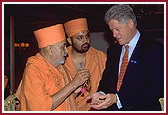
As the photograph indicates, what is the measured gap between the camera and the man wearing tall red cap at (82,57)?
3.01m

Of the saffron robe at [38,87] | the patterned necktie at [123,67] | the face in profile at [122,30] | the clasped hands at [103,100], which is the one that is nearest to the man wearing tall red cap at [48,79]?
the saffron robe at [38,87]

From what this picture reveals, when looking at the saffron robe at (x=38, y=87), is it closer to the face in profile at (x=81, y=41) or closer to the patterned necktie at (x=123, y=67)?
→ the patterned necktie at (x=123, y=67)

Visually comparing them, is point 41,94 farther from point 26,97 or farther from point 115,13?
point 115,13

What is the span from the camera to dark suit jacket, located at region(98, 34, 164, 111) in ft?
6.40

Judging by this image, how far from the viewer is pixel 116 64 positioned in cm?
229

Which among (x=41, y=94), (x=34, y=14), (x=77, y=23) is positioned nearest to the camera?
(x=41, y=94)

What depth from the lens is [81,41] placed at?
301 centimetres

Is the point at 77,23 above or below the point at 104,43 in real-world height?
above

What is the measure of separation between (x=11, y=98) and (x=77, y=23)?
144 cm

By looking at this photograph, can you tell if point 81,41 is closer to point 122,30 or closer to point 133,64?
point 122,30

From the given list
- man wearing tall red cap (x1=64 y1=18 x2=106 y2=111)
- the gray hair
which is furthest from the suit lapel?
man wearing tall red cap (x1=64 y1=18 x2=106 y2=111)

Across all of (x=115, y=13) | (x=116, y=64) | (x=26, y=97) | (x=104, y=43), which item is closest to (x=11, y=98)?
(x=26, y=97)

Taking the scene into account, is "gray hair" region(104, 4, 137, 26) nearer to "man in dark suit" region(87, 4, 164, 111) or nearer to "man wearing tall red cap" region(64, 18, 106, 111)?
"man in dark suit" region(87, 4, 164, 111)

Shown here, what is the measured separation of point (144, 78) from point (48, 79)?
2.84 ft
